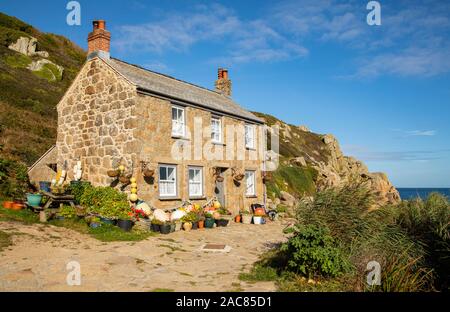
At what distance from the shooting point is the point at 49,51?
140 feet

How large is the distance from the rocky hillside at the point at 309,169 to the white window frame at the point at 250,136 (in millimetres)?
2446

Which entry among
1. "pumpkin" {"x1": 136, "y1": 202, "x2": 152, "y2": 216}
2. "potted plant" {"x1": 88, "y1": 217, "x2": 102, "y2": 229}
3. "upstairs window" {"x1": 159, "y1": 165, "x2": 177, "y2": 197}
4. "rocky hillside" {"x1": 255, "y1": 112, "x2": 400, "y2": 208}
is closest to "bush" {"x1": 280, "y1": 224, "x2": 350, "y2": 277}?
"rocky hillside" {"x1": 255, "y1": 112, "x2": 400, "y2": 208}

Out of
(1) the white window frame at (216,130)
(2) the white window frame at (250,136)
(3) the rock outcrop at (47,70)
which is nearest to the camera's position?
(1) the white window frame at (216,130)

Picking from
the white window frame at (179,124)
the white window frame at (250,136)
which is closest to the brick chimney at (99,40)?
the white window frame at (179,124)

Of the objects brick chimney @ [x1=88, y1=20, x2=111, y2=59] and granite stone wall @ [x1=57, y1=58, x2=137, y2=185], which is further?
brick chimney @ [x1=88, y1=20, x2=111, y2=59]

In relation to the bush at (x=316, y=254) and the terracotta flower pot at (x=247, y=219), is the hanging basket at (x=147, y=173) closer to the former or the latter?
the terracotta flower pot at (x=247, y=219)

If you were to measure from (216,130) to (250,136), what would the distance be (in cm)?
326

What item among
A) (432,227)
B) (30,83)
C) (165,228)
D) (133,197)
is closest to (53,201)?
(133,197)

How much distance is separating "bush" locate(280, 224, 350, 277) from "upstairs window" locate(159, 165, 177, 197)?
27.7ft

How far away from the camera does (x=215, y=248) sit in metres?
10.9

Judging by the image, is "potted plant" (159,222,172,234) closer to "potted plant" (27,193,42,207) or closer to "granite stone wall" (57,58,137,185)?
"granite stone wall" (57,58,137,185)

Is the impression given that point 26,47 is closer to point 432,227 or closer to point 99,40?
point 99,40

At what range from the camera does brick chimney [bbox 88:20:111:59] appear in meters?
15.6

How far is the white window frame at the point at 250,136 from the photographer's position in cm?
2064
